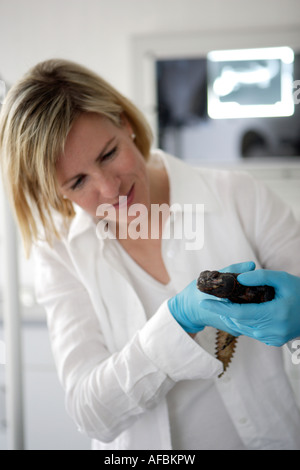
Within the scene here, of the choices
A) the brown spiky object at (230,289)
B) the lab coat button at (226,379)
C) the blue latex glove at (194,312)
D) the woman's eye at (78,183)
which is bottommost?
the lab coat button at (226,379)

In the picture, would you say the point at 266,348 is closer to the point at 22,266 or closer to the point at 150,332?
the point at 150,332

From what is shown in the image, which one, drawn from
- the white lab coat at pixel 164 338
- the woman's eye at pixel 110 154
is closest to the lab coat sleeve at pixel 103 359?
the white lab coat at pixel 164 338

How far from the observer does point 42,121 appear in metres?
0.67

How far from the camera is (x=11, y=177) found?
0.74 metres

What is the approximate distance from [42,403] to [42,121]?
2.82 ft

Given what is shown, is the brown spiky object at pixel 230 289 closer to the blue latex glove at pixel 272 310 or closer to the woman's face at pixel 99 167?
the blue latex glove at pixel 272 310

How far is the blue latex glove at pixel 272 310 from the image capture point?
53 cm

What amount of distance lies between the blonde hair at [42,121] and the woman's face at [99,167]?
16 millimetres

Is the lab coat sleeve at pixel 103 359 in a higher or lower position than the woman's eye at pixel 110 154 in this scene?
lower

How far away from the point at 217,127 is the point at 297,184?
0.28m

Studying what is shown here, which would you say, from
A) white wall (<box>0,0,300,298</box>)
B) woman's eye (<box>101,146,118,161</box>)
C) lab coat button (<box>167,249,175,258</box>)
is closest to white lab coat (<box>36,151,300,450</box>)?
lab coat button (<box>167,249,175,258</box>)

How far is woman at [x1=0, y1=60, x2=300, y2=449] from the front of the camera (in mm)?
676

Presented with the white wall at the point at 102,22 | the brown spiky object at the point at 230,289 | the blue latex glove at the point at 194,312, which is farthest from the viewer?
the white wall at the point at 102,22

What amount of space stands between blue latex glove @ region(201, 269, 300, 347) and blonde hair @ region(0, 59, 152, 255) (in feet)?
1.10
